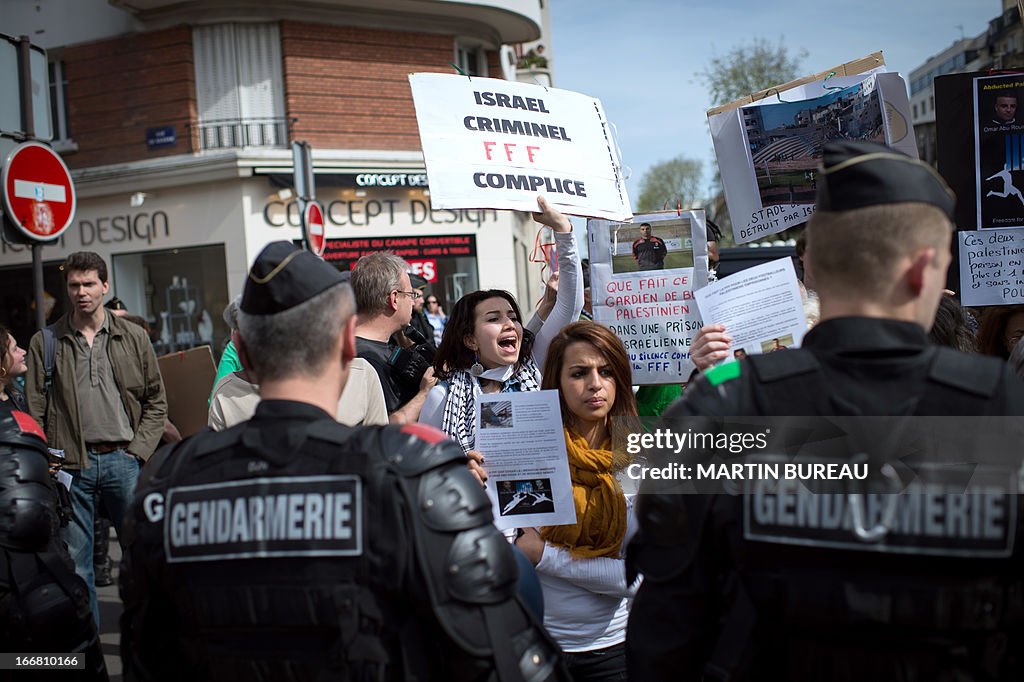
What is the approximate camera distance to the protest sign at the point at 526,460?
2936 mm

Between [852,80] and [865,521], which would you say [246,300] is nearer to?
[865,521]

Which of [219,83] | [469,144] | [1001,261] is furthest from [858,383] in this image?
[219,83]

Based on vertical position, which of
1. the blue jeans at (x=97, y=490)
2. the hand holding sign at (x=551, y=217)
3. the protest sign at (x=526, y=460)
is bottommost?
the blue jeans at (x=97, y=490)

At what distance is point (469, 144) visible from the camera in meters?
3.66

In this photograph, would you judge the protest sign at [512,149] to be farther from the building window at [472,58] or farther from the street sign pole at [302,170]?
the building window at [472,58]

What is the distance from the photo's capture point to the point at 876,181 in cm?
173

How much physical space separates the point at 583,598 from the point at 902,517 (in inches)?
63.7

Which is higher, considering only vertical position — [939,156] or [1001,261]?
[939,156]

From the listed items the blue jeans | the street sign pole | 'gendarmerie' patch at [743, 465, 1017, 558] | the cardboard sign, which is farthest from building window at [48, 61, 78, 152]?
'gendarmerie' patch at [743, 465, 1017, 558]

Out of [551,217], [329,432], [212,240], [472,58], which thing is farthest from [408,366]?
[472,58]

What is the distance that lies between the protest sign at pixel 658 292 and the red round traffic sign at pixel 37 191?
12.5 feet

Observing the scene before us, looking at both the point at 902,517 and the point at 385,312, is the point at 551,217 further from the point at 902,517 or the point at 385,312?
the point at 902,517

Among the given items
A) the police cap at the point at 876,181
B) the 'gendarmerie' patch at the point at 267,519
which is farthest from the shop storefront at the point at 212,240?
the police cap at the point at 876,181

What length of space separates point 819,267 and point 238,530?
51.9 inches
